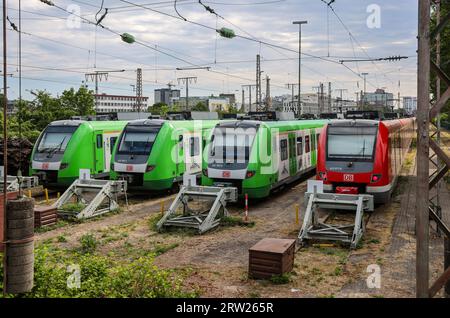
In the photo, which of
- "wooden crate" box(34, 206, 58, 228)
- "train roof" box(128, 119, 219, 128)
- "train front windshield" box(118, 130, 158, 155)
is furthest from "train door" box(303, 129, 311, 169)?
"wooden crate" box(34, 206, 58, 228)

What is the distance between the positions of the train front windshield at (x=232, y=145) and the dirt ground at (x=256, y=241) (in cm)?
176

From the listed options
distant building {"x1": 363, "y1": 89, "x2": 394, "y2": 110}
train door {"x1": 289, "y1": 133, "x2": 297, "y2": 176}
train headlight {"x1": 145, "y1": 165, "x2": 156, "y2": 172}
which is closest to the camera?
train headlight {"x1": 145, "y1": 165, "x2": 156, "y2": 172}

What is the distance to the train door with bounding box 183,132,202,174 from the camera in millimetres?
19344

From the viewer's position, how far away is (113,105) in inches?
6038

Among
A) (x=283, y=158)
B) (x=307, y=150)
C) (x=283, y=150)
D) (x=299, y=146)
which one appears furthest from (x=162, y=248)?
(x=307, y=150)

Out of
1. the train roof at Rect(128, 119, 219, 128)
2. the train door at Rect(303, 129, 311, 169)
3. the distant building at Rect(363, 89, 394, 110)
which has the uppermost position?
the distant building at Rect(363, 89, 394, 110)

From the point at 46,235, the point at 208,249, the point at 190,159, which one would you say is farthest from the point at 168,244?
the point at 190,159

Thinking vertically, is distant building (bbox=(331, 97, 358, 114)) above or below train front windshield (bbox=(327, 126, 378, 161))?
above

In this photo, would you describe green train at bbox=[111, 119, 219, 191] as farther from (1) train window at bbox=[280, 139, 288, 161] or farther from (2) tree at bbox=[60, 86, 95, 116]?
(2) tree at bbox=[60, 86, 95, 116]

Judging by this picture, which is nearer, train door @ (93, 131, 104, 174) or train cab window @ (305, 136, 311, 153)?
train door @ (93, 131, 104, 174)

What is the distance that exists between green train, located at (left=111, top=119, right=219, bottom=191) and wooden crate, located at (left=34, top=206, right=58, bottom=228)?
410cm

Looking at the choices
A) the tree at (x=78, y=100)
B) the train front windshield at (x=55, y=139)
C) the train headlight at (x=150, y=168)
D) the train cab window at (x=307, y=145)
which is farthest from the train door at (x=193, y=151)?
the tree at (x=78, y=100)

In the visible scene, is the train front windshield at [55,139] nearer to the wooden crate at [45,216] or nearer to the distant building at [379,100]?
the wooden crate at [45,216]
